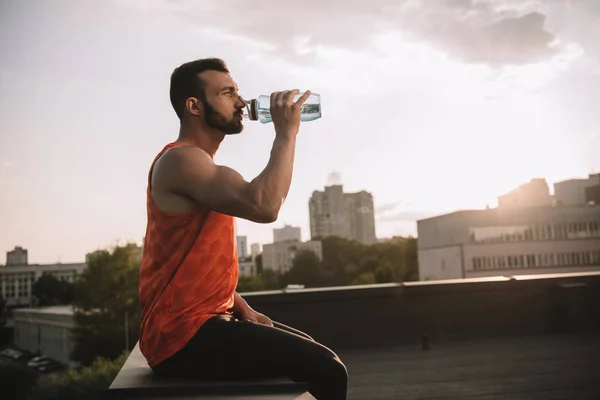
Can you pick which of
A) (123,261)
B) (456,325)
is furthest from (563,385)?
(123,261)

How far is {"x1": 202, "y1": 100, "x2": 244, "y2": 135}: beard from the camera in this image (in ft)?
6.11

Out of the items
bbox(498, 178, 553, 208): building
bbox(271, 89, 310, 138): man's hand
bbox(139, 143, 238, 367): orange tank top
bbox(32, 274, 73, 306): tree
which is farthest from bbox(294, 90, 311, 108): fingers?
bbox(498, 178, 553, 208): building

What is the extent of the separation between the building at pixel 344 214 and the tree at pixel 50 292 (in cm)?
5266

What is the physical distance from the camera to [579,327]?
730 cm

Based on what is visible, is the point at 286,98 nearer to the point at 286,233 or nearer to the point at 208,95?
the point at 208,95

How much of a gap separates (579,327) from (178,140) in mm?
6732

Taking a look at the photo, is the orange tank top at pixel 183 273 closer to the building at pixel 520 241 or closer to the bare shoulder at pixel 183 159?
the bare shoulder at pixel 183 159

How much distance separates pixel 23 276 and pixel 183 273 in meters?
112

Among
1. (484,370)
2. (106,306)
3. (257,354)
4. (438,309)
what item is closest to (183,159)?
(257,354)

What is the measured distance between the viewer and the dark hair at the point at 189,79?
1863mm

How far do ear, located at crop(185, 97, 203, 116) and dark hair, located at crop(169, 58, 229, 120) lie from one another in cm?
1

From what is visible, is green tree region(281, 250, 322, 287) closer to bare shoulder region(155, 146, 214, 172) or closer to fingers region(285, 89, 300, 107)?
fingers region(285, 89, 300, 107)

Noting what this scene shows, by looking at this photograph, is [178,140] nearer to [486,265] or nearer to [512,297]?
[512,297]

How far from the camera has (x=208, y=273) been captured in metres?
1.74
